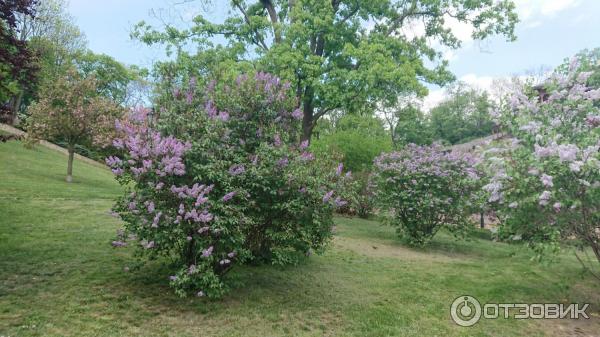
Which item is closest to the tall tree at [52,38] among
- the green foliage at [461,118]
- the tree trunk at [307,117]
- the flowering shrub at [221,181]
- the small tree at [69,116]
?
the small tree at [69,116]

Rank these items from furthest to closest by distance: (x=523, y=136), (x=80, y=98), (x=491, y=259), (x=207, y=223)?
(x=80, y=98), (x=491, y=259), (x=523, y=136), (x=207, y=223)

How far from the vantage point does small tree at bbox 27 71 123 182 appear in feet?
56.7

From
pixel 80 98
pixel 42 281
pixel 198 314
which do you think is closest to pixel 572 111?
pixel 198 314

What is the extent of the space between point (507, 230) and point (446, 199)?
461 cm

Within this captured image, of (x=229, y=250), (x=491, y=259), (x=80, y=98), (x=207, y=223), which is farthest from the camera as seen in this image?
(x=80, y=98)

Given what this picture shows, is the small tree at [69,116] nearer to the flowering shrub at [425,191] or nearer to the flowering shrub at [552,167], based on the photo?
the flowering shrub at [425,191]

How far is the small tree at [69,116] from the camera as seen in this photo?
56.7 feet

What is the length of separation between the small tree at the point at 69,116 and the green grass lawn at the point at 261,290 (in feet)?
24.1

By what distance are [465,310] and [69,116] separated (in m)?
17.2

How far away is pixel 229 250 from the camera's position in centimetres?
553

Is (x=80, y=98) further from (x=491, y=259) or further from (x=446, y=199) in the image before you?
(x=491, y=259)

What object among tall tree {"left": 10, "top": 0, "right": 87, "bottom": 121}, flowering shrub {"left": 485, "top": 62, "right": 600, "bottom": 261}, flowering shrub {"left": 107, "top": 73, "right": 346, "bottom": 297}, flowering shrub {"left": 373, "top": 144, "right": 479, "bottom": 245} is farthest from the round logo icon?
tall tree {"left": 10, "top": 0, "right": 87, "bottom": 121}

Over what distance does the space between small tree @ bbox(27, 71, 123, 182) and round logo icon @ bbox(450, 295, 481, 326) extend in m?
15.2

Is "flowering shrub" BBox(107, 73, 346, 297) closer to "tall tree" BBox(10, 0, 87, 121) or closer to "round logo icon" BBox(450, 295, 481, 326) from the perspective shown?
"round logo icon" BBox(450, 295, 481, 326)
